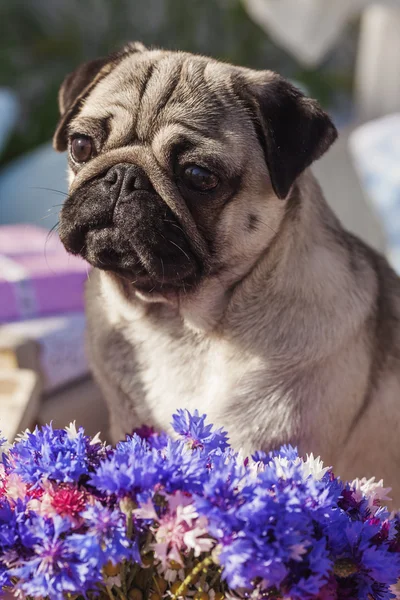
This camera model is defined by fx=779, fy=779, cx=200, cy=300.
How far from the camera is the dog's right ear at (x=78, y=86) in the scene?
4.48 ft

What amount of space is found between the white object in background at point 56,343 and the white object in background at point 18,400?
0.07 metres

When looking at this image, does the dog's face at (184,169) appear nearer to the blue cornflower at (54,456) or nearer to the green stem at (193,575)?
the blue cornflower at (54,456)

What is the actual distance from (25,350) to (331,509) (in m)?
1.23

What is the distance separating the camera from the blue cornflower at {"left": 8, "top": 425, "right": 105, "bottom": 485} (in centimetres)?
69

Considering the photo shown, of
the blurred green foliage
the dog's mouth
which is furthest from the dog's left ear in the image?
the blurred green foliage

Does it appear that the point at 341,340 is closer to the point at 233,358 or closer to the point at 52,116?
the point at 233,358

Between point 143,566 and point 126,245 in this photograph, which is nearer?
point 143,566

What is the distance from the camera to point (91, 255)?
1.17 meters

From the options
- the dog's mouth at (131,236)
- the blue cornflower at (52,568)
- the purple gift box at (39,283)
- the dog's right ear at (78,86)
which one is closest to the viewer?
the blue cornflower at (52,568)

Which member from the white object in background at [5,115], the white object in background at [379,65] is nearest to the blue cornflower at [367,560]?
the white object in background at [379,65]

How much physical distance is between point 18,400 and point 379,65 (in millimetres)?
1737

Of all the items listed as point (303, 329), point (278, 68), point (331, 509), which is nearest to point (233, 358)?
point (303, 329)

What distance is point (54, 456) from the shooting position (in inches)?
27.8

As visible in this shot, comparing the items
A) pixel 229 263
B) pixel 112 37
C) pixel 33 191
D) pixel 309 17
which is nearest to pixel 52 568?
pixel 229 263
